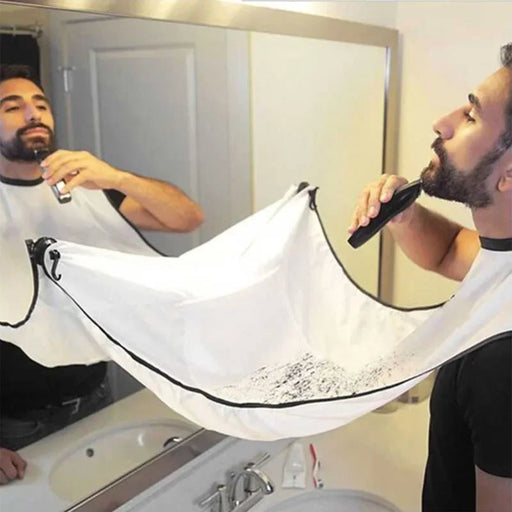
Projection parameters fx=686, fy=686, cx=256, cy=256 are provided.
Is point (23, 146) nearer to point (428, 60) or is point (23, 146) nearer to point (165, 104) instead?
point (165, 104)

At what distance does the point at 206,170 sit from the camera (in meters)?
1.59

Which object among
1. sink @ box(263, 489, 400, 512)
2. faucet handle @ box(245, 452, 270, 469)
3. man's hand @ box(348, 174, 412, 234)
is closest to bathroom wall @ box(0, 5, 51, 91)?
man's hand @ box(348, 174, 412, 234)

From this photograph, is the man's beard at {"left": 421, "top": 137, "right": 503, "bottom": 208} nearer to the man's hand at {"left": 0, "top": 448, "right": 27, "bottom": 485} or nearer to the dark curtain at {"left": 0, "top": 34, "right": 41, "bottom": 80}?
the dark curtain at {"left": 0, "top": 34, "right": 41, "bottom": 80}

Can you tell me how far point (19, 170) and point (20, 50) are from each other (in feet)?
0.57

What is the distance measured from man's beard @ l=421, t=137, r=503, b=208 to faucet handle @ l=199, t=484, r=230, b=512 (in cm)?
63

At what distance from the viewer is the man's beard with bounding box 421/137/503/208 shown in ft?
3.30

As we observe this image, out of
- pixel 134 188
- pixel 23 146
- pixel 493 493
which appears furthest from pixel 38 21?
pixel 493 493

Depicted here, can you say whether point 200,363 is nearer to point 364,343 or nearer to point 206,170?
point 364,343

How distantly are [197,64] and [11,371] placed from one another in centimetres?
79

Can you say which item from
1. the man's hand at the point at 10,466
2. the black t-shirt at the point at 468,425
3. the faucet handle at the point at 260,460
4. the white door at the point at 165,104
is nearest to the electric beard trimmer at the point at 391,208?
the black t-shirt at the point at 468,425

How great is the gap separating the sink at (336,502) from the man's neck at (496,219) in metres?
0.56

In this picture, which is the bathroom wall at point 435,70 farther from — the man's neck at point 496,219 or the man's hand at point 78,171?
the man's hand at point 78,171

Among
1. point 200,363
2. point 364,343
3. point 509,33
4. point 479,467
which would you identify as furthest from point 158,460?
point 509,33

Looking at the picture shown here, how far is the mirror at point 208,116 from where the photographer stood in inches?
44.7
